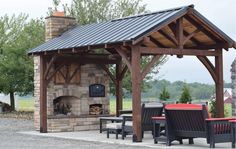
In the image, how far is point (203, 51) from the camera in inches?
632

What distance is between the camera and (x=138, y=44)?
46.8 feet

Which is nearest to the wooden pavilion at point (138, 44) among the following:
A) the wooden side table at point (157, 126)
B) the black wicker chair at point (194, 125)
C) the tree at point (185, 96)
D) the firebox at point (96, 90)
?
the wooden side table at point (157, 126)

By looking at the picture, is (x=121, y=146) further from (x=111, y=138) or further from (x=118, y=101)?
(x=118, y=101)

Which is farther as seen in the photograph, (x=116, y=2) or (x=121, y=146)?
(x=116, y=2)

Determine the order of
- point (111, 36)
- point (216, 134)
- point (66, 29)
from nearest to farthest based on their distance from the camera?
1. point (216, 134)
2. point (111, 36)
3. point (66, 29)

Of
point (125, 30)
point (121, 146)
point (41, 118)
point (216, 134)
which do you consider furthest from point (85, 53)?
point (216, 134)

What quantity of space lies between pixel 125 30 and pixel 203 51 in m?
2.37

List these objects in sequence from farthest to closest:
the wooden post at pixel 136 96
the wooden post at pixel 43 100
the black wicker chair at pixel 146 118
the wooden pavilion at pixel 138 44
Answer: the wooden post at pixel 43 100
the black wicker chair at pixel 146 118
the wooden pavilion at pixel 138 44
the wooden post at pixel 136 96

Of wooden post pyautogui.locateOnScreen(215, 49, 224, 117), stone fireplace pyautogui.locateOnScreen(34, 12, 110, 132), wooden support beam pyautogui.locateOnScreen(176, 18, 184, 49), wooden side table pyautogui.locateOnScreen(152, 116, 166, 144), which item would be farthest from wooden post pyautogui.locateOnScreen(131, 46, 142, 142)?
stone fireplace pyautogui.locateOnScreen(34, 12, 110, 132)

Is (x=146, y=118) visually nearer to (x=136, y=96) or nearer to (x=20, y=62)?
(x=136, y=96)

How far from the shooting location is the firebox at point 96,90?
19.2 meters

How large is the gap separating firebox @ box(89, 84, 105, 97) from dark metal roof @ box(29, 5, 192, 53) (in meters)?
1.99

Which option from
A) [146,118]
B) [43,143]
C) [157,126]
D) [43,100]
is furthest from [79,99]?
[157,126]

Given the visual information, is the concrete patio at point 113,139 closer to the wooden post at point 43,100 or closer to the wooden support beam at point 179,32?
the wooden post at point 43,100
